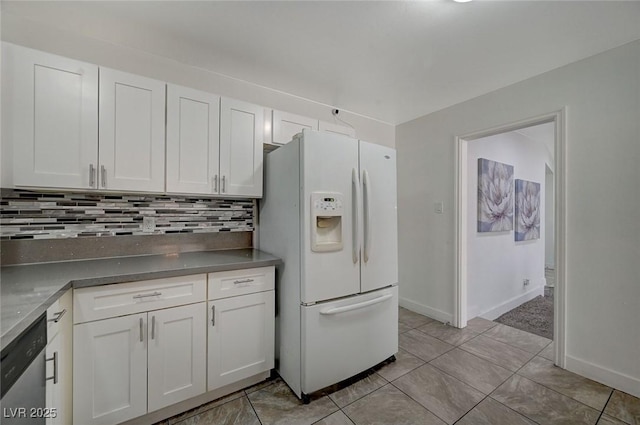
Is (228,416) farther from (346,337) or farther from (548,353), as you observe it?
(548,353)

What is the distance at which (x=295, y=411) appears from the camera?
1.59 m

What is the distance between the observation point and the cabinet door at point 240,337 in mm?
1618

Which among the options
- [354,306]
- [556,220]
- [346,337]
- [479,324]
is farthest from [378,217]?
[479,324]

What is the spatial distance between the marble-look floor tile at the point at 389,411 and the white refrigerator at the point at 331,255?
199mm

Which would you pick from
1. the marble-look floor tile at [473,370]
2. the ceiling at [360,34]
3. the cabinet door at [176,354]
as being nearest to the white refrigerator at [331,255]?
the marble-look floor tile at [473,370]

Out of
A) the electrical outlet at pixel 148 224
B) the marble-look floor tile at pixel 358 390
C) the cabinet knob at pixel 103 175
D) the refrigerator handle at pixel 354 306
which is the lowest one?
the marble-look floor tile at pixel 358 390

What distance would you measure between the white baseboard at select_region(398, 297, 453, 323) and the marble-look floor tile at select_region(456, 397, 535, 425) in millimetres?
1206

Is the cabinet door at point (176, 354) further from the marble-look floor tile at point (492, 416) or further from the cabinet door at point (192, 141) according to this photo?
the marble-look floor tile at point (492, 416)

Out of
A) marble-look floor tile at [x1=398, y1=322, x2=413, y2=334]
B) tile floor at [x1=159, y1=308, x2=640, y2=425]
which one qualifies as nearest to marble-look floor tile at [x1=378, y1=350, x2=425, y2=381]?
tile floor at [x1=159, y1=308, x2=640, y2=425]

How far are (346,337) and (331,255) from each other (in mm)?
597

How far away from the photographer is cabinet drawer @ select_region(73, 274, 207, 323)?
50.4 inches

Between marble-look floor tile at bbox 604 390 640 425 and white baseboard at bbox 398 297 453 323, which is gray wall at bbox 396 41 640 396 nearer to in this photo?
marble-look floor tile at bbox 604 390 640 425

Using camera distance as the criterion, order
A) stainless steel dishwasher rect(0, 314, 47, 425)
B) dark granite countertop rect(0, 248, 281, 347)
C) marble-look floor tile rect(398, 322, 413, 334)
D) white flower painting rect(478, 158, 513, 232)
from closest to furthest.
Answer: stainless steel dishwasher rect(0, 314, 47, 425), dark granite countertop rect(0, 248, 281, 347), marble-look floor tile rect(398, 322, 413, 334), white flower painting rect(478, 158, 513, 232)

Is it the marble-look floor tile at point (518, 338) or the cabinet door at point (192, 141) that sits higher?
the cabinet door at point (192, 141)
